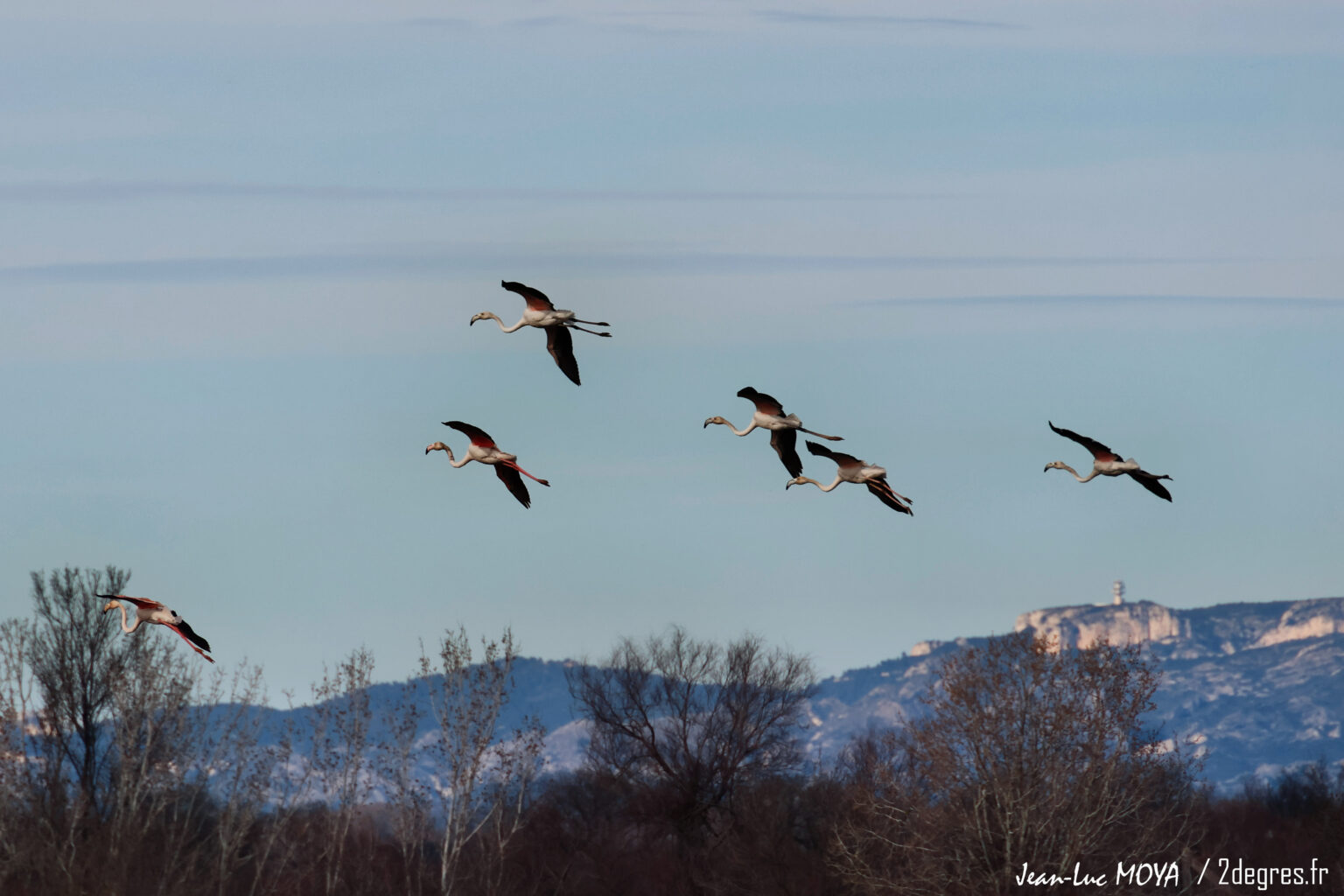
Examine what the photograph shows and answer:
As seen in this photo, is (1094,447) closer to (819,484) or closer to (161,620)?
(819,484)

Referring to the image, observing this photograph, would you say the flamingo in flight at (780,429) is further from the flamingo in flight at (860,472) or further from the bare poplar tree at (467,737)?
the bare poplar tree at (467,737)

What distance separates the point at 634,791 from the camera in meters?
81.2

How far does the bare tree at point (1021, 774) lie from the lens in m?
47.7

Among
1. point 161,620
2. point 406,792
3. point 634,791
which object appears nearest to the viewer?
point 161,620

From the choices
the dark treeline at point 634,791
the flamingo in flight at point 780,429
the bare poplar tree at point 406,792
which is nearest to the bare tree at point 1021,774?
the dark treeline at point 634,791

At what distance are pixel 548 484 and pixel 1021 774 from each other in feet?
90.9

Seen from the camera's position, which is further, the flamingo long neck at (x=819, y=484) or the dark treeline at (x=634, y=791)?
the dark treeline at (x=634, y=791)

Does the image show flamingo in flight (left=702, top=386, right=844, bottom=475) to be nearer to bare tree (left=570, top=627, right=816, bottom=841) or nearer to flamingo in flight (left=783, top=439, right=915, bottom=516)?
flamingo in flight (left=783, top=439, right=915, bottom=516)

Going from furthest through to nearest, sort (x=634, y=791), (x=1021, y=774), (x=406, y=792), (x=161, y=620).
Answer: (x=634, y=791), (x=406, y=792), (x=1021, y=774), (x=161, y=620)

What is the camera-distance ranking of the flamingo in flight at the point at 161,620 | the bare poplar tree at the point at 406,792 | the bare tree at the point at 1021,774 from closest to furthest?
the flamingo in flight at the point at 161,620 < the bare tree at the point at 1021,774 < the bare poplar tree at the point at 406,792

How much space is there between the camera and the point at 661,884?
70.4 meters

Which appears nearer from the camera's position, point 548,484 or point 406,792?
point 548,484

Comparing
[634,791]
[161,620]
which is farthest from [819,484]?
[634,791]

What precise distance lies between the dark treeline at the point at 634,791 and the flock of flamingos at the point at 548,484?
2077 centimetres
